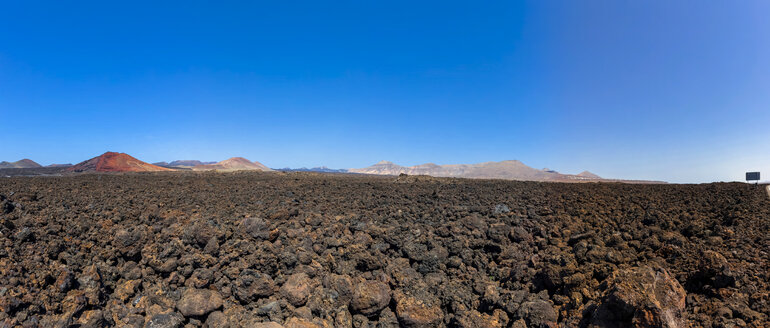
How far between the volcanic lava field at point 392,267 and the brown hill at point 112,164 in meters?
41.6

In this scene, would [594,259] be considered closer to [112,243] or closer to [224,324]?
[224,324]

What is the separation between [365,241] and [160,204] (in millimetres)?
5685

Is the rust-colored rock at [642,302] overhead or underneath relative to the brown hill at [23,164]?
underneath

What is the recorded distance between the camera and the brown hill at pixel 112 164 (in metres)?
A: 40.8

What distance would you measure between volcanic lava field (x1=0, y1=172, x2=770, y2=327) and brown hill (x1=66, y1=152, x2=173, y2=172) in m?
41.6

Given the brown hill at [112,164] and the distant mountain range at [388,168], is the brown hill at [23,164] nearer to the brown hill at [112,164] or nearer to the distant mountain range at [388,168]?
the distant mountain range at [388,168]

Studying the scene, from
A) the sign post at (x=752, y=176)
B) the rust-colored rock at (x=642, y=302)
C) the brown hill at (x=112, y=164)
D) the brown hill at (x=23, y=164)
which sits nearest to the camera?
the rust-colored rock at (x=642, y=302)

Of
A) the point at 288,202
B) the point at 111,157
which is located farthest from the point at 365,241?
the point at 111,157

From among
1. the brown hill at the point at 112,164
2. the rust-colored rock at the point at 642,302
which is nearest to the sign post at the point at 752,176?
the rust-colored rock at the point at 642,302

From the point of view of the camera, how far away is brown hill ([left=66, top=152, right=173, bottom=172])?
40844 millimetres

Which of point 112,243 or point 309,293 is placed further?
point 112,243

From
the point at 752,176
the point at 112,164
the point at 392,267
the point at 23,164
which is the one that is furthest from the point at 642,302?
the point at 23,164

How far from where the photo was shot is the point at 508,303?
167 inches

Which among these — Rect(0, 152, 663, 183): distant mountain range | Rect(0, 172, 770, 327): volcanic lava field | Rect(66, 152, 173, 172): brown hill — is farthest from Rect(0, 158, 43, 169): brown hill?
Rect(0, 172, 770, 327): volcanic lava field
